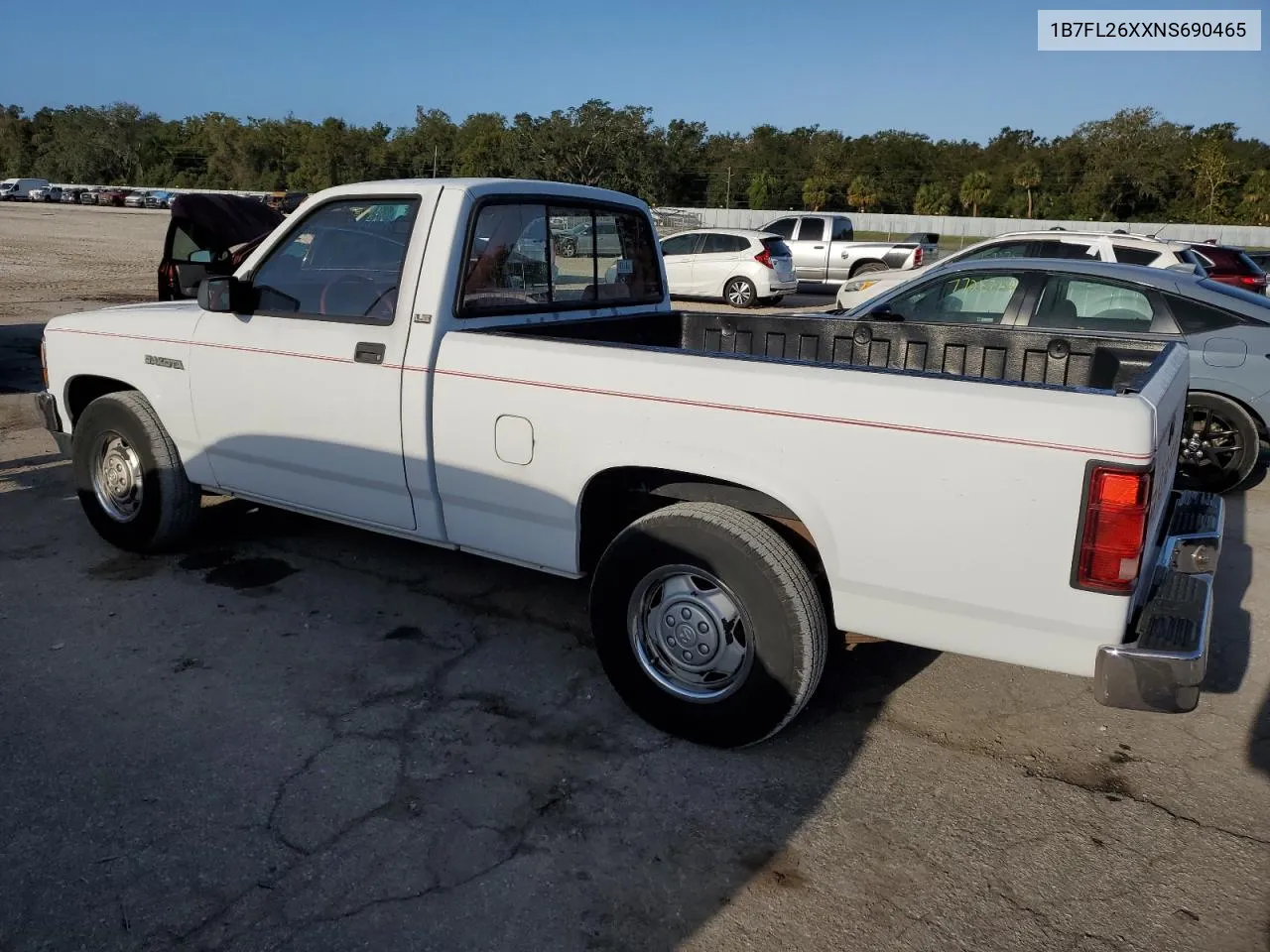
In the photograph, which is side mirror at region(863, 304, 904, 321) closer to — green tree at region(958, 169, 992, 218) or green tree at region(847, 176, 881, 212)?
green tree at region(958, 169, 992, 218)

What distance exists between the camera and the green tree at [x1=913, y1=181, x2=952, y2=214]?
59750mm

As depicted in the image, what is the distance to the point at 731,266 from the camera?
19.7 m

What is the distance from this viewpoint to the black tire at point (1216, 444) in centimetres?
681

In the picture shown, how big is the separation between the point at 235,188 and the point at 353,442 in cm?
9368

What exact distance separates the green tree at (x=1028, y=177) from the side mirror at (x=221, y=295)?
200 ft

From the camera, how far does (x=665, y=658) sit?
366cm

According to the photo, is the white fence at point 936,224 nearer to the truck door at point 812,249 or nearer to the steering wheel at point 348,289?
the truck door at point 812,249

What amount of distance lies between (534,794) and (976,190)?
6105cm

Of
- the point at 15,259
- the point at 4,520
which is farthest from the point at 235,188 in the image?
the point at 4,520

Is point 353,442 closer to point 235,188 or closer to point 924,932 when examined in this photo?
point 924,932

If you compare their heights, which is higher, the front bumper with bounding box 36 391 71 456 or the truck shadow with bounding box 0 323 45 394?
the front bumper with bounding box 36 391 71 456

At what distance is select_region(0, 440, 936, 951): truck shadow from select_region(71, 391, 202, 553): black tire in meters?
0.31

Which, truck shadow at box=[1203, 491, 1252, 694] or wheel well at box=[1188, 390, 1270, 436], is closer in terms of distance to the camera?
truck shadow at box=[1203, 491, 1252, 694]

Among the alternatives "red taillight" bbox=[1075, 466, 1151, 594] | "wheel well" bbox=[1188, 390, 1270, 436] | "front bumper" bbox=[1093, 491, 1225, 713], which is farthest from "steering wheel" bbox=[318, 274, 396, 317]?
"wheel well" bbox=[1188, 390, 1270, 436]
